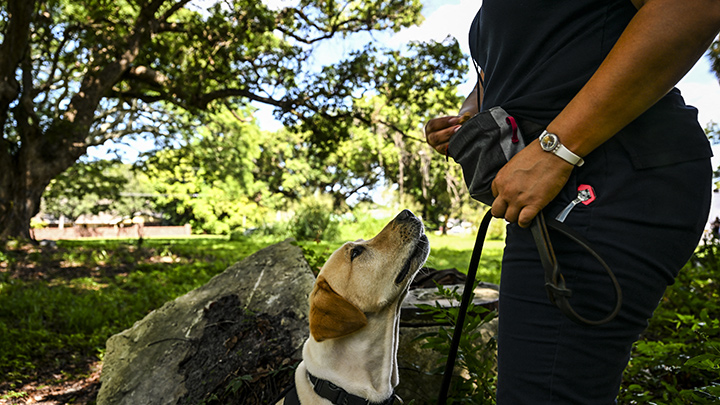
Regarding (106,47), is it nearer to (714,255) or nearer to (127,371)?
(127,371)

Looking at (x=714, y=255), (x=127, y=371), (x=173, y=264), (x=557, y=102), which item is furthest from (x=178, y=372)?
(x=173, y=264)

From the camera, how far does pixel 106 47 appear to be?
426 inches

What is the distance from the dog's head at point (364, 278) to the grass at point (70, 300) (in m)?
1.11

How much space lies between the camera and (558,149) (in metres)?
1.14

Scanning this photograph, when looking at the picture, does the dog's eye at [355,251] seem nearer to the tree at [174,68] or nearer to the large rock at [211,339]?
the large rock at [211,339]

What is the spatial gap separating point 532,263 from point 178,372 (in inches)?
108

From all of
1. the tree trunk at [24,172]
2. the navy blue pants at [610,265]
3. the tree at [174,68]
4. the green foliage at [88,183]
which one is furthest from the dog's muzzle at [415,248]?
the green foliage at [88,183]

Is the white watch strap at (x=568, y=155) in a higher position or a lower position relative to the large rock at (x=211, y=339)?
higher

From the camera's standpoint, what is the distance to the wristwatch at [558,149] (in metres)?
1.13

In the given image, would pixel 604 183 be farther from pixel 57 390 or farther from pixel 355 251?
pixel 57 390

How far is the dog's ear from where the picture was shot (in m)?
2.03

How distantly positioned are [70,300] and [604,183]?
25.1ft

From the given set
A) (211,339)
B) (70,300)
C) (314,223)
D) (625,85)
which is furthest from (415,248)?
(314,223)

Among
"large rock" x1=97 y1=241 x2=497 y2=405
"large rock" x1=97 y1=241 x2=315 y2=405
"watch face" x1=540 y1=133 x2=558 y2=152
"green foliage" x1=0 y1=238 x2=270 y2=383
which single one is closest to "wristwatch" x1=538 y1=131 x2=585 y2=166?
"watch face" x1=540 y1=133 x2=558 y2=152
